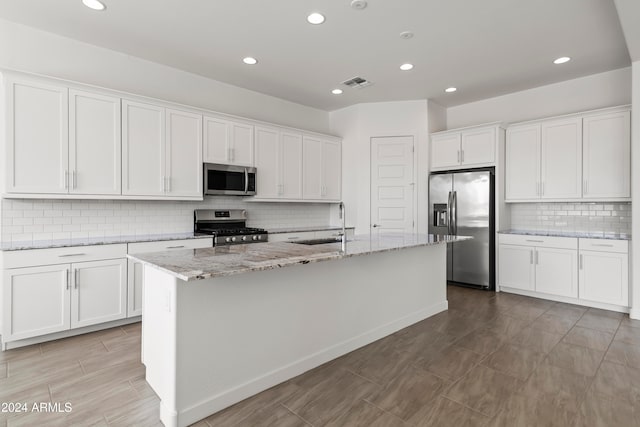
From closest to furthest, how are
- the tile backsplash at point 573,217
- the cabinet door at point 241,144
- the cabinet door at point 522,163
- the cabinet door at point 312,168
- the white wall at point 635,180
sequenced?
the white wall at point 635,180, the tile backsplash at point 573,217, the cabinet door at point 241,144, the cabinet door at point 522,163, the cabinet door at point 312,168

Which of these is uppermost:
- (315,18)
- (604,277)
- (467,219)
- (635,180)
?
(315,18)

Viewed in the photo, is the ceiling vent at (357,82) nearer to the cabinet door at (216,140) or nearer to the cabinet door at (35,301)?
the cabinet door at (216,140)

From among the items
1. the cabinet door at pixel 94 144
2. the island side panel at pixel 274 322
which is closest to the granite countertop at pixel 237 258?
the island side panel at pixel 274 322

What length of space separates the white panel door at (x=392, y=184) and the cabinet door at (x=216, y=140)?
2.47 meters

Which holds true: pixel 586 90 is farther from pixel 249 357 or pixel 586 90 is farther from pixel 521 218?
pixel 249 357

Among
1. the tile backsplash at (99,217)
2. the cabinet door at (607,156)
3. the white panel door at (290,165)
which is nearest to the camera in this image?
the tile backsplash at (99,217)

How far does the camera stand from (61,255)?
9.95 feet

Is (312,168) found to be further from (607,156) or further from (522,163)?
(607,156)

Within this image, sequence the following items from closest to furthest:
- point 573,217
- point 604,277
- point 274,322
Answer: point 274,322
point 604,277
point 573,217

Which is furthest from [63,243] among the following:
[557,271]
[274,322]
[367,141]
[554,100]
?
[554,100]

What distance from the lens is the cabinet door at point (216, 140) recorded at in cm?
427

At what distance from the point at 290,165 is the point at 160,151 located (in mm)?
1930

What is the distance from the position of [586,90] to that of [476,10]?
108 inches

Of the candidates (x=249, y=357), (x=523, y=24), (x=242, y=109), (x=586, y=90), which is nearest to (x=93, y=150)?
(x=242, y=109)
